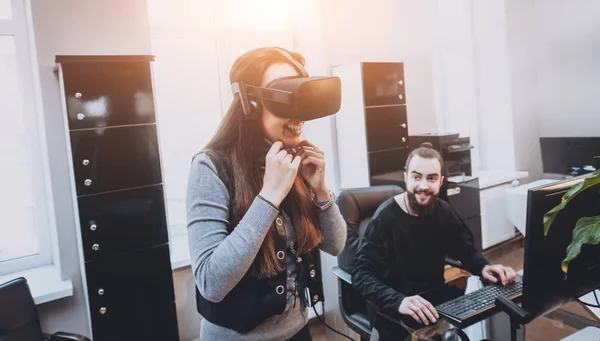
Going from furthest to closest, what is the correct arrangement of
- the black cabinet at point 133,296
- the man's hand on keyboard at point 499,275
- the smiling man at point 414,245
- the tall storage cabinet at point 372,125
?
the tall storage cabinet at point 372,125, the black cabinet at point 133,296, the smiling man at point 414,245, the man's hand on keyboard at point 499,275

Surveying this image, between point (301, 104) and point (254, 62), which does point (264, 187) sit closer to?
point (301, 104)

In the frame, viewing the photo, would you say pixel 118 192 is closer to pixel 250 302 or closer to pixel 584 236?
pixel 250 302

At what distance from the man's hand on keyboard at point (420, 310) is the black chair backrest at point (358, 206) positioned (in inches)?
29.4

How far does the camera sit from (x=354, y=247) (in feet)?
7.01

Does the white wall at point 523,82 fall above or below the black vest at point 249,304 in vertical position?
above

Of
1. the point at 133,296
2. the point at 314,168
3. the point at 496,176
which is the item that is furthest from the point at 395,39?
the point at 314,168

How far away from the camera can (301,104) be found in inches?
34.9

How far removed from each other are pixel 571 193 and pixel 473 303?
568 millimetres

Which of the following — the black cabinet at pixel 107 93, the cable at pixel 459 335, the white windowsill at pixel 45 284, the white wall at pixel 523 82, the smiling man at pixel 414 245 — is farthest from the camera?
the white wall at pixel 523 82

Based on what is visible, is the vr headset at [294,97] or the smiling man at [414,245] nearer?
the vr headset at [294,97]

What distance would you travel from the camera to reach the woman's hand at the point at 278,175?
86 cm

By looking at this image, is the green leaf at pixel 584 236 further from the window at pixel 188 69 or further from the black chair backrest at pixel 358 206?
the window at pixel 188 69

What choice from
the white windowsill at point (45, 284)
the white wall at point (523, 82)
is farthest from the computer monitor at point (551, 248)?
the white wall at point (523, 82)

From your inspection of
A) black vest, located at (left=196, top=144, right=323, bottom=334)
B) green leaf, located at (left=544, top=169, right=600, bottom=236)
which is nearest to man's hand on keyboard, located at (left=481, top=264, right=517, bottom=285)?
green leaf, located at (left=544, top=169, right=600, bottom=236)
